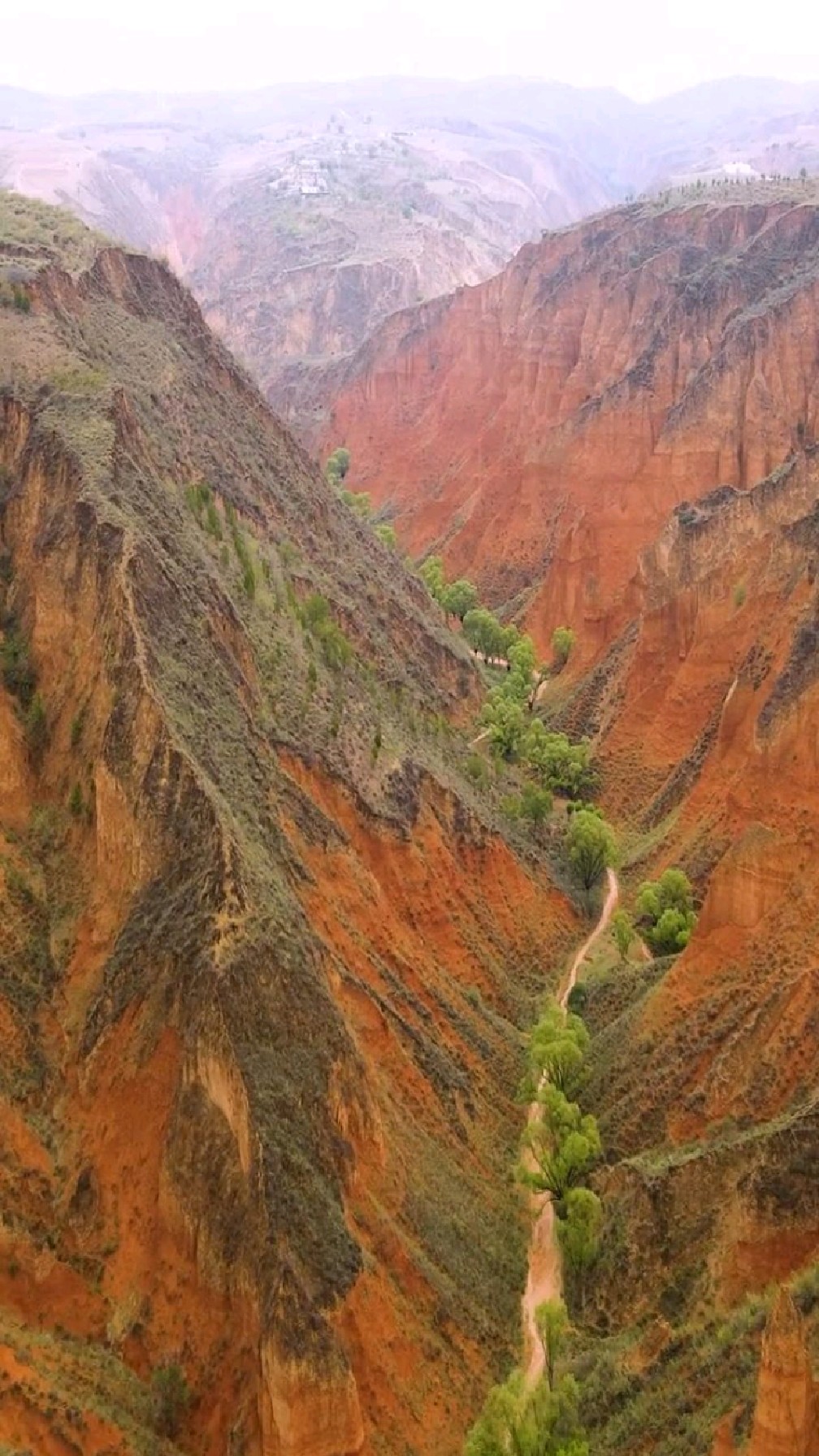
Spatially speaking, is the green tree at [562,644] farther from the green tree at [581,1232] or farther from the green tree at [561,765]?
the green tree at [581,1232]

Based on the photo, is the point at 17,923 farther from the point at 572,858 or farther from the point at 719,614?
the point at 719,614

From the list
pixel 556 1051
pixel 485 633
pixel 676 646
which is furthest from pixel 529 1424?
pixel 485 633

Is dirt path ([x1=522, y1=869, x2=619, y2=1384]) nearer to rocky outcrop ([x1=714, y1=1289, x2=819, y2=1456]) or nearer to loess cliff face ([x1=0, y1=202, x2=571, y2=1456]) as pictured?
loess cliff face ([x1=0, y1=202, x2=571, y2=1456])

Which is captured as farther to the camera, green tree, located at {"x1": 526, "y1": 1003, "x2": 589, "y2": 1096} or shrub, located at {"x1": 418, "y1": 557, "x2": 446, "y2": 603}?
shrub, located at {"x1": 418, "y1": 557, "x2": 446, "y2": 603}

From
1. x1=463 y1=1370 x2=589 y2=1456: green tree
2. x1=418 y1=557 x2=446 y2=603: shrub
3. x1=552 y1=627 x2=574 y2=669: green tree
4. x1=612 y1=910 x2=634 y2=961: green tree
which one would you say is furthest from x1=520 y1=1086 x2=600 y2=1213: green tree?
x1=418 y1=557 x2=446 y2=603: shrub

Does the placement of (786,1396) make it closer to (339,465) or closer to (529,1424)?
(529,1424)

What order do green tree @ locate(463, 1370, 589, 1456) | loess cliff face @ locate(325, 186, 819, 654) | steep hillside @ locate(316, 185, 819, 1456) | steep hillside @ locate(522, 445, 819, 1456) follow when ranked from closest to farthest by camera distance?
1. green tree @ locate(463, 1370, 589, 1456)
2. steep hillside @ locate(522, 445, 819, 1456)
3. steep hillside @ locate(316, 185, 819, 1456)
4. loess cliff face @ locate(325, 186, 819, 654)
